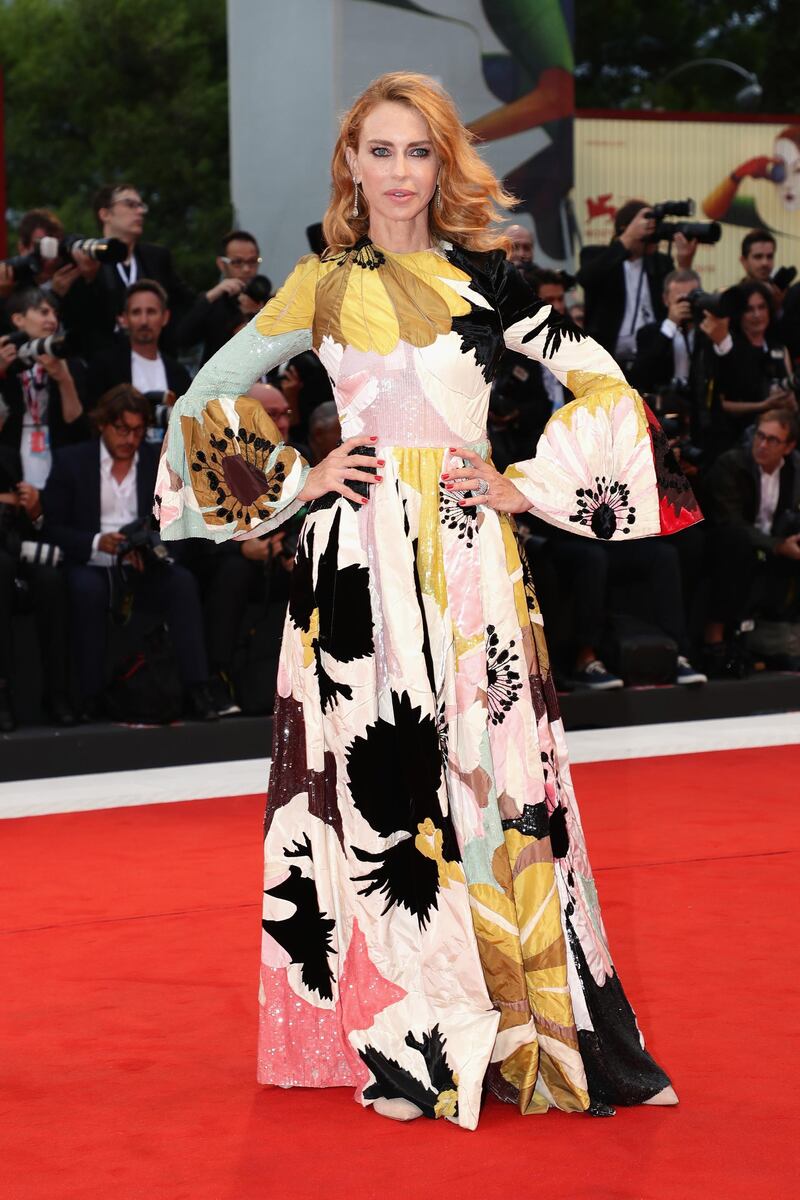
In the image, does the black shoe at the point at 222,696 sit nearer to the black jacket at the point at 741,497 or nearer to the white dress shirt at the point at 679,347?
the black jacket at the point at 741,497

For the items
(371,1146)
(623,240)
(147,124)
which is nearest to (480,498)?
(371,1146)

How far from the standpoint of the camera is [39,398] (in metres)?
6.14

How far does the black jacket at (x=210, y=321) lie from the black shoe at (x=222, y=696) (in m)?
1.35

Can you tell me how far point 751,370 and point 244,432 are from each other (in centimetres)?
521

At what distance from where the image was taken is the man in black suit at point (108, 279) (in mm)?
6566

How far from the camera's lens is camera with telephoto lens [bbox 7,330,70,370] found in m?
5.88

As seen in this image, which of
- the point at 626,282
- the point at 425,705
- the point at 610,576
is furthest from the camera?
the point at 626,282

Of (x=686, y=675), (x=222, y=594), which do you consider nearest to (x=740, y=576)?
(x=686, y=675)

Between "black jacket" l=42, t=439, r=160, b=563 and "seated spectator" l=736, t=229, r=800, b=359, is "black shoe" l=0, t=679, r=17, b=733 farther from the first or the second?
"seated spectator" l=736, t=229, r=800, b=359

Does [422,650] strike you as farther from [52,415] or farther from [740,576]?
[740,576]

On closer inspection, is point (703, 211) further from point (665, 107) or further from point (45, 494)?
point (665, 107)

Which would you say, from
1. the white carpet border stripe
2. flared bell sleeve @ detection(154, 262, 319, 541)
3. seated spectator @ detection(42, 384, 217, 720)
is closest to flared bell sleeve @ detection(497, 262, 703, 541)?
flared bell sleeve @ detection(154, 262, 319, 541)

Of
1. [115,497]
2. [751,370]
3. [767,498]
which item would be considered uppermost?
[751,370]

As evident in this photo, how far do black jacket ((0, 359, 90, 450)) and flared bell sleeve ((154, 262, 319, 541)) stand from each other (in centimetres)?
332
